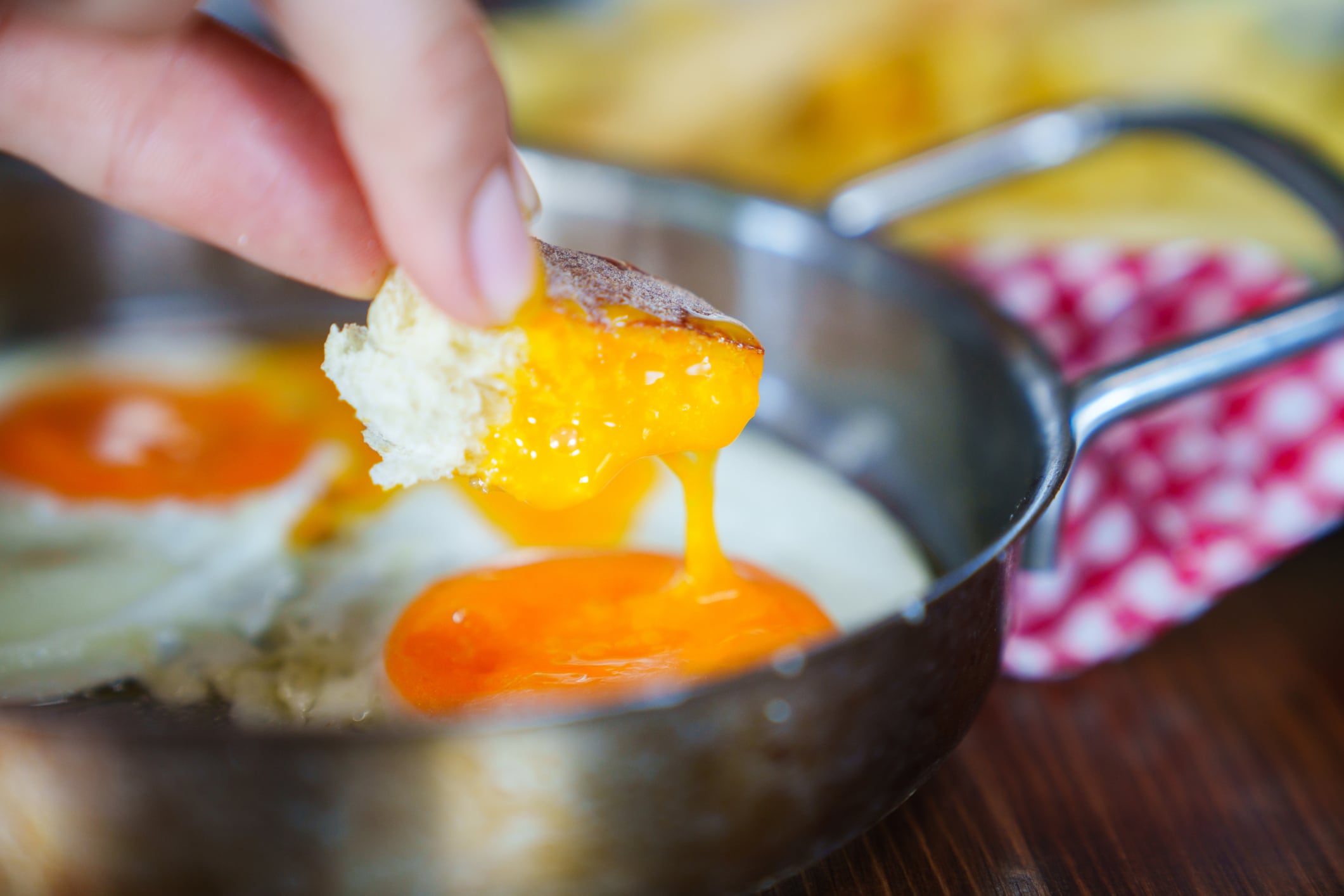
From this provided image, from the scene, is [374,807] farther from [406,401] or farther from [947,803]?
[947,803]

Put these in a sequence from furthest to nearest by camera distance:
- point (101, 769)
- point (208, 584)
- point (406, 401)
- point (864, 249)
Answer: point (864, 249) < point (208, 584) < point (406, 401) < point (101, 769)

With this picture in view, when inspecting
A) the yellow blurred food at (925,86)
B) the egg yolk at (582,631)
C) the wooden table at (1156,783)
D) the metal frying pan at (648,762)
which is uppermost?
the yellow blurred food at (925,86)

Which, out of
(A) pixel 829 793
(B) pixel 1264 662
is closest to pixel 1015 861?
(A) pixel 829 793

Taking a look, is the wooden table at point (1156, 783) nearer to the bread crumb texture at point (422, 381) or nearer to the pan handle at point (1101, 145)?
the pan handle at point (1101, 145)

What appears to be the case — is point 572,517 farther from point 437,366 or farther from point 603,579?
point 437,366

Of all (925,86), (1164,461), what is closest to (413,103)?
(1164,461)

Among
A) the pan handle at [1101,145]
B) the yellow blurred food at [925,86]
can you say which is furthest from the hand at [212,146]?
the yellow blurred food at [925,86]

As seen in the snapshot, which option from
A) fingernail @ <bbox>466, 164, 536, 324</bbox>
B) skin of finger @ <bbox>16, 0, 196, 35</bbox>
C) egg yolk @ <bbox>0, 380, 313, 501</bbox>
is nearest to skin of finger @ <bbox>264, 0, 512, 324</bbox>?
fingernail @ <bbox>466, 164, 536, 324</bbox>
